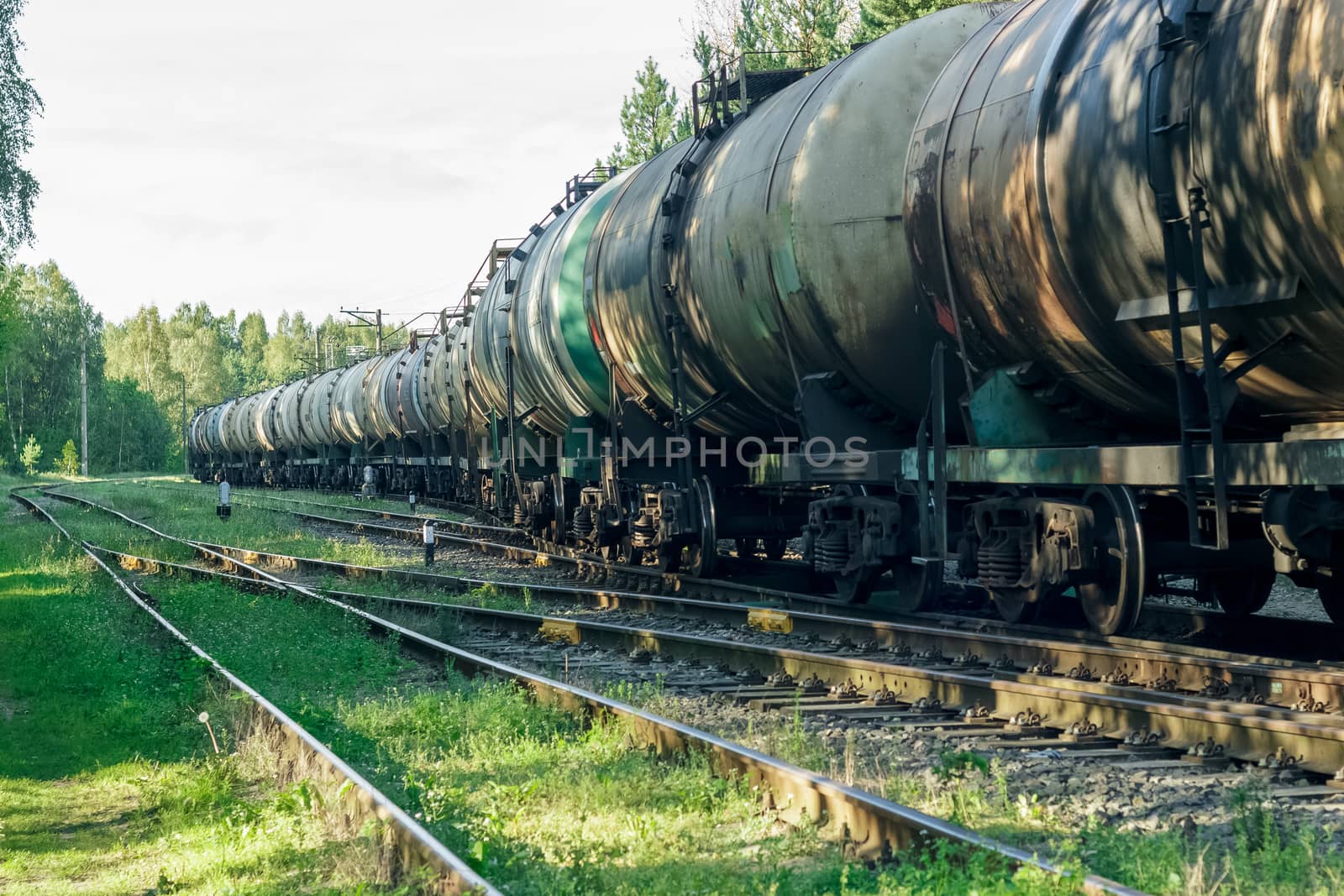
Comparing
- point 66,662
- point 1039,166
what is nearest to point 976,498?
point 1039,166

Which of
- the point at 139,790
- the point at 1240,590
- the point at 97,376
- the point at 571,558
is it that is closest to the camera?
the point at 139,790

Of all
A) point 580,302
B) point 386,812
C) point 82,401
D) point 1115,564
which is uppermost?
point 82,401

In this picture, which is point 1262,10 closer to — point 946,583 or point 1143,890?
point 1143,890

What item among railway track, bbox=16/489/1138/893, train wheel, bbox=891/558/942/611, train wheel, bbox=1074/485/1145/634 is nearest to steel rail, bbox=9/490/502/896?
railway track, bbox=16/489/1138/893

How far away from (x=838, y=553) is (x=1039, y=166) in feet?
14.2

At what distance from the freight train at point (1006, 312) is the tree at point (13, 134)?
66.0 ft

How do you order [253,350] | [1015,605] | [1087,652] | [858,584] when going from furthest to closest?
[253,350]
[858,584]
[1015,605]
[1087,652]

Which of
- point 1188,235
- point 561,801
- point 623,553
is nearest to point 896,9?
point 623,553

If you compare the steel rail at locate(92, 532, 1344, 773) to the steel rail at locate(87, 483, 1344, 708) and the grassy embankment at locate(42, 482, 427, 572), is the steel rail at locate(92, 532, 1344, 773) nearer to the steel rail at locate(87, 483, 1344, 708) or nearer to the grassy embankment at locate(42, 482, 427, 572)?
the steel rail at locate(87, 483, 1344, 708)

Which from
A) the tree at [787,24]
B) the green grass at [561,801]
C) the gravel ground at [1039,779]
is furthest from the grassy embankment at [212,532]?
the tree at [787,24]

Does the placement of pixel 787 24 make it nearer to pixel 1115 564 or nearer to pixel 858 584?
pixel 858 584

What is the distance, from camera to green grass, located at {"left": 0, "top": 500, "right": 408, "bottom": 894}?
198 inches

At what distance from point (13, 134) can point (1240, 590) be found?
1150 inches

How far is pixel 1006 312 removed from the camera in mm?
7879
